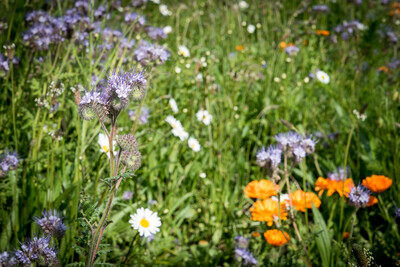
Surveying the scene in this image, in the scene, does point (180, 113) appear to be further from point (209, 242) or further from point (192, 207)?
point (209, 242)

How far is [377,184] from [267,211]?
47 centimetres

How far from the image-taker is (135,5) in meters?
2.55

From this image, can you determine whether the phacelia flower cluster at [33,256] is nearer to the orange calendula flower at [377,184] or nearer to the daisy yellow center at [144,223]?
the daisy yellow center at [144,223]

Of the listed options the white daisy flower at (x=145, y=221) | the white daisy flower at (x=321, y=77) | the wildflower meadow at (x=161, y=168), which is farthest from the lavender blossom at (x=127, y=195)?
the white daisy flower at (x=321, y=77)

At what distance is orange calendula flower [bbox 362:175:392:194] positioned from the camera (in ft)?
5.17

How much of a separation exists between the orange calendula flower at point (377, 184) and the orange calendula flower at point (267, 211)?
1.18ft

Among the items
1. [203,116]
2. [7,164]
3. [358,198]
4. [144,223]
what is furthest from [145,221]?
[203,116]

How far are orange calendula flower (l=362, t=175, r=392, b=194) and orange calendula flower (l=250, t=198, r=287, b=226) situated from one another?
0.36 meters

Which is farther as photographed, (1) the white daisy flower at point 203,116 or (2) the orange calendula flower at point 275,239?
(1) the white daisy flower at point 203,116

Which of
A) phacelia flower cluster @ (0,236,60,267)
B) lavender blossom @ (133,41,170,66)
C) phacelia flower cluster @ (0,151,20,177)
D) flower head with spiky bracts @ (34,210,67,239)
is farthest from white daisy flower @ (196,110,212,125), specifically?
phacelia flower cluster @ (0,236,60,267)

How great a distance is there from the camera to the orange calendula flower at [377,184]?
5.17 ft

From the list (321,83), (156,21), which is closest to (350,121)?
(321,83)

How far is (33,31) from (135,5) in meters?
0.87

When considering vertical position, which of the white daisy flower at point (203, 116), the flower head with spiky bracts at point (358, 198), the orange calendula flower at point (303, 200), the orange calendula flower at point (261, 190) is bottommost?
the flower head with spiky bracts at point (358, 198)
